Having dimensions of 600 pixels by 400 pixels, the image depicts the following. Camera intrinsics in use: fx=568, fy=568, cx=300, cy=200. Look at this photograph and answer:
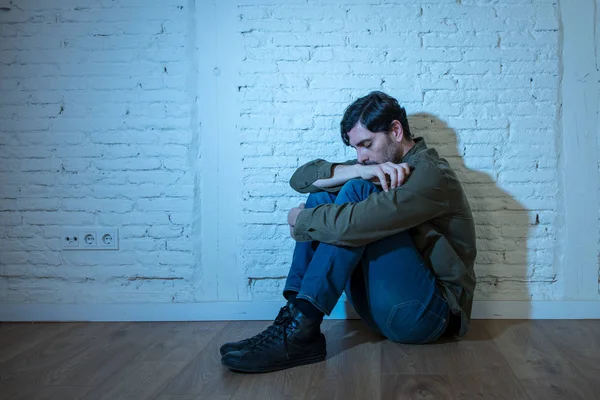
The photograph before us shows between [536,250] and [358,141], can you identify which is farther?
[536,250]

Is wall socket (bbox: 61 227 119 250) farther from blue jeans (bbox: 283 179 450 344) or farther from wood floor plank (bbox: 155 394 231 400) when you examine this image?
wood floor plank (bbox: 155 394 231 400)

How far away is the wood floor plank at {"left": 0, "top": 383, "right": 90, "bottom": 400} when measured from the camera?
5.63 feet

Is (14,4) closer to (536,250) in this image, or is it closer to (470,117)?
(470,117)

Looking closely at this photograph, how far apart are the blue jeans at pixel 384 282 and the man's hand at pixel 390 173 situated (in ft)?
0.18

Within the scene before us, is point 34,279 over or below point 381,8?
below

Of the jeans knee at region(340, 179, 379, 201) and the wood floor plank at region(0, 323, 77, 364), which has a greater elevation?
the jeans knee at region(340, 179, 379, 201)

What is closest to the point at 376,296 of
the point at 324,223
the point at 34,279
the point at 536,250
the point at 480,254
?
the point at 324,223

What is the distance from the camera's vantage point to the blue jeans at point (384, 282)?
197 cm

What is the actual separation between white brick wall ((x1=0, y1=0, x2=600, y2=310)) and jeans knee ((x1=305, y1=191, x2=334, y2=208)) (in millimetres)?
339

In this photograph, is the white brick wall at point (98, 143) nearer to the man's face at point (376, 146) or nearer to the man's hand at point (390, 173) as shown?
the man's face at point (376, 146)

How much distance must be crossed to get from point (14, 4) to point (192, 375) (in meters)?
1.99

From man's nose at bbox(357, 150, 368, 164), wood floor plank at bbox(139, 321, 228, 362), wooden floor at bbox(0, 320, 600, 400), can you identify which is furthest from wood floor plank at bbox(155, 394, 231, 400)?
man's nose at bbox(357, 150, 368, 164)

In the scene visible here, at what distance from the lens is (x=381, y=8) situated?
2.61 metres

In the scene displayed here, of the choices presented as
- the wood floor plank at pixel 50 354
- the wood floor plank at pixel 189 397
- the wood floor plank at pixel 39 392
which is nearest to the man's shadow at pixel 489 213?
the wood floor plank at pixel 189 397
